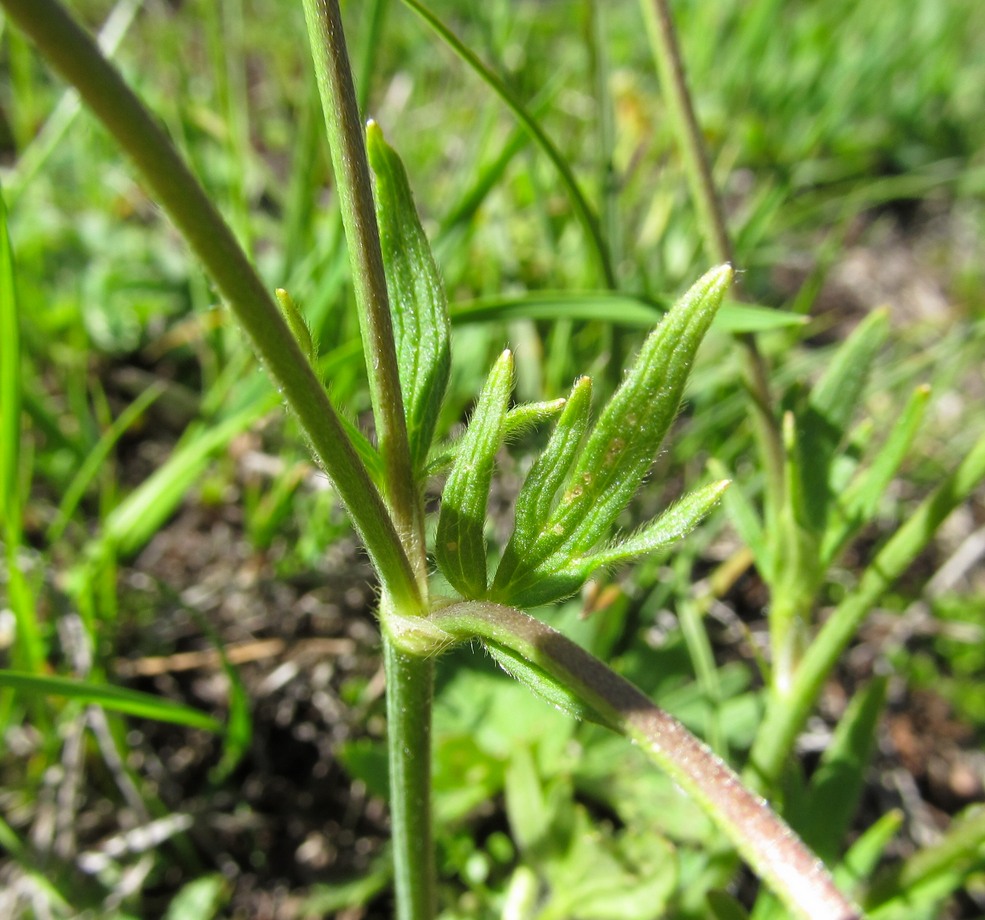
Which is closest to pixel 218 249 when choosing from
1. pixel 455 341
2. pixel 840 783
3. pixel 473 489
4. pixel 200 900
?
pixel 473 489

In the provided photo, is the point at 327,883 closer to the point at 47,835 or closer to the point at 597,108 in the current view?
the point at 47,835

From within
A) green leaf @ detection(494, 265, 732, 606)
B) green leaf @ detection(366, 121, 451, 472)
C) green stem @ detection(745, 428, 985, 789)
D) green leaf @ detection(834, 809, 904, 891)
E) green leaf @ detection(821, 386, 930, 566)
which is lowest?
green leaf @ detection(834, 809, 904, 891)

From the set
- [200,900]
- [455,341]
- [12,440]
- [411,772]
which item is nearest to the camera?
[411,772]

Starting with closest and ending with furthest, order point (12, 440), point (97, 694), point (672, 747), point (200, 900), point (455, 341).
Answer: point (672, 747) → point (97, 694) → point (12, 440) → point (200, 900) → point (455, 341)

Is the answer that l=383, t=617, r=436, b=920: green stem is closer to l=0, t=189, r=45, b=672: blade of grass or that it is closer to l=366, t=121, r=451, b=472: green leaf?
l=366, t=121, r=451, b=472: green leaf

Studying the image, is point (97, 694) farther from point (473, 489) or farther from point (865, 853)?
point (865, 853)

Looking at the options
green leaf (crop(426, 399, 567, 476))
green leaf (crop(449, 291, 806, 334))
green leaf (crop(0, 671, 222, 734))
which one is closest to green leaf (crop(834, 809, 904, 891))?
green leaf (crop(449, 291, 806, 334))

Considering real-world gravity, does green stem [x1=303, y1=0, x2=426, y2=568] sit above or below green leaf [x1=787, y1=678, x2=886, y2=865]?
above

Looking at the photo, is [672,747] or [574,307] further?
[574,307]
